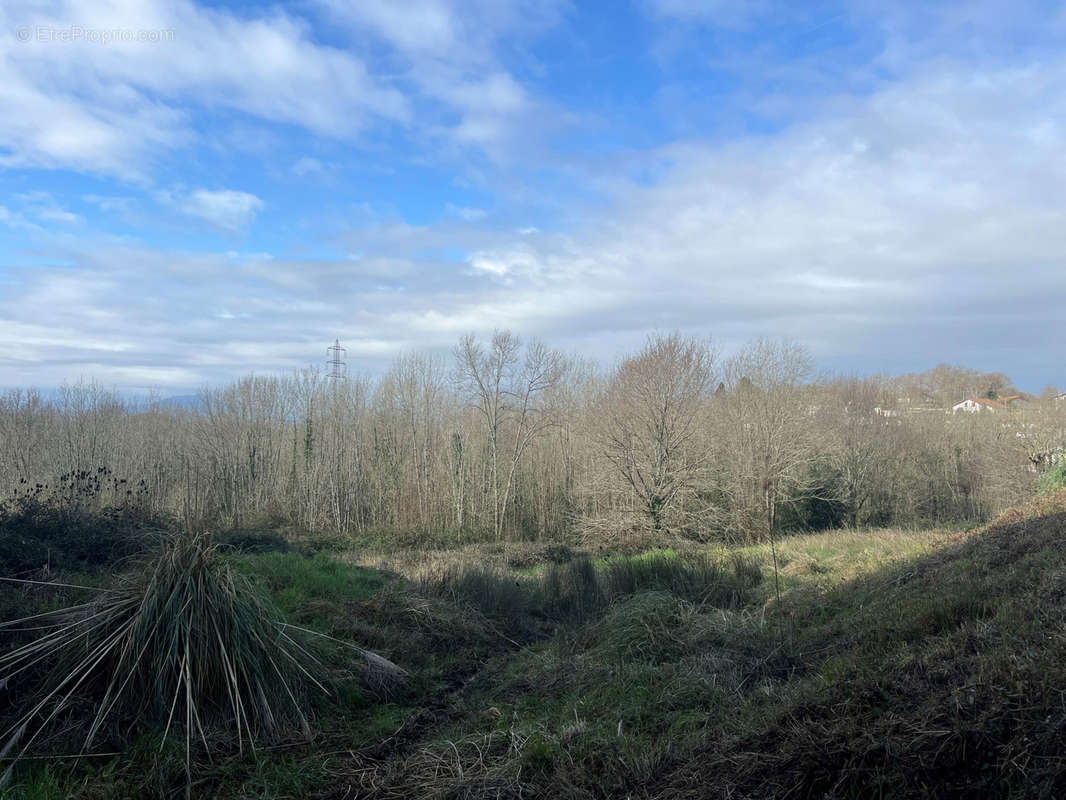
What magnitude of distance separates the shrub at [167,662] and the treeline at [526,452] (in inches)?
567

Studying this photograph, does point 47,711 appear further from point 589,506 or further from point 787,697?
point 589,506

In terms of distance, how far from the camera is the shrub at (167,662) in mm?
4590

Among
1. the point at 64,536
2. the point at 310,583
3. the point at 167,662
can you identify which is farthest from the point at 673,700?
the point at 64,536

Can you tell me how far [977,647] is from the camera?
12.9ft

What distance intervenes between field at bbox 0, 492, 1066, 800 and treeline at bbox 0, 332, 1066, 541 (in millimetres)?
11394

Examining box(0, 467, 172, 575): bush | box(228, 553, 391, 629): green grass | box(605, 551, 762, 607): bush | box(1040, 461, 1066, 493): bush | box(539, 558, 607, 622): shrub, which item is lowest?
box(539, 558, 607, 622): shrub

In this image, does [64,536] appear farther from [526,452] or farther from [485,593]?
[526,452]

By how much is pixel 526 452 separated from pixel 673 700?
18667mm

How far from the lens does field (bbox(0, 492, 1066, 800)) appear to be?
121 inches

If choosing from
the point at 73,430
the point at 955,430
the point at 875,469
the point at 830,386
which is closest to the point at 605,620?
the point at 73,430

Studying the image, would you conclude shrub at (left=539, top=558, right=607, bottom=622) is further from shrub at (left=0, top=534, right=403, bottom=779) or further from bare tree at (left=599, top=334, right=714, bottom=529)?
bare tree at (left=599, top=334, right=714, bottom=529)

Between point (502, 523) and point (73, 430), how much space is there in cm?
1301

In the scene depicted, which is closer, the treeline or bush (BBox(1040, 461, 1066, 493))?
bush (BBox(1040, 461, 1066, 493))

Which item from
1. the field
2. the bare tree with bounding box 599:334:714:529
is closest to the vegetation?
the field
